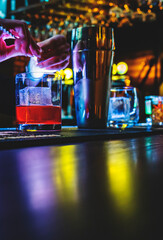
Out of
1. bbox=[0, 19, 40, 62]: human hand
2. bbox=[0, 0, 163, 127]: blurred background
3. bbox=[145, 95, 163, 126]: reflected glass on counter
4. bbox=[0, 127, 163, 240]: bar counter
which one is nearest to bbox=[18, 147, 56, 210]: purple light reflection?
bbox=[0, 127, 163, 240]: bar counter

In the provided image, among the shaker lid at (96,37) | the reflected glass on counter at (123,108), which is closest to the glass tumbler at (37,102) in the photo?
the shaker lid at (96,37)

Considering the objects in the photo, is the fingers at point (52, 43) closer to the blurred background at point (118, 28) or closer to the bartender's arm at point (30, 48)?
the bartender's arm at point (30, 48)

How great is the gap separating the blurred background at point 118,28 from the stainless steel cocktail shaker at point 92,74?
7.13 feet

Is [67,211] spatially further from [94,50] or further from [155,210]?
[94,50]

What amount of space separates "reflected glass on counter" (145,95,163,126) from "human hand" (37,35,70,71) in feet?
1.41

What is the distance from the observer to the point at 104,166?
189 mm

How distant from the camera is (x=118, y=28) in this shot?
632 cm

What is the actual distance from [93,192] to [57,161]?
0.08m

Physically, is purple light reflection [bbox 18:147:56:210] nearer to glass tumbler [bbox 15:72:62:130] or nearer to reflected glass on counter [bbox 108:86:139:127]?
glass tumbler [bbox 15:72:62:130]

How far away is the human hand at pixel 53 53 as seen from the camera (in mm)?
780

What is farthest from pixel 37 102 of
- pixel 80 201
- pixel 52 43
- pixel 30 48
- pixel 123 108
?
pixel 80 201

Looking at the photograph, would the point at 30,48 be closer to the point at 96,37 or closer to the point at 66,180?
the point at 96,37

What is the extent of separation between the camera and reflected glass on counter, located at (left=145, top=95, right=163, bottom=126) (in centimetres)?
107

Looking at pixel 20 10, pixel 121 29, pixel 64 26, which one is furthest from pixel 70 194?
pixel 121 29
